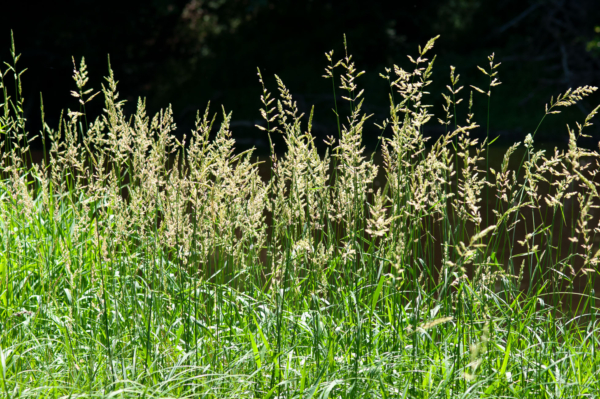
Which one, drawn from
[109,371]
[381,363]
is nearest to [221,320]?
[109,371]

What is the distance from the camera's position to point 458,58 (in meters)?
16.2

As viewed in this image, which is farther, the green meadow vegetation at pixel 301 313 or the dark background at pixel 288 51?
the dark background at pixel 288 51

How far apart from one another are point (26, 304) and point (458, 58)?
15607mm

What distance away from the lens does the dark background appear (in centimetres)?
1338

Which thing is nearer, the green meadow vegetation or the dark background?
the green meadow vegetation

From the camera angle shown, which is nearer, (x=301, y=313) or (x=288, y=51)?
(x=301, y=313)

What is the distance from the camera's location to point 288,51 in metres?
16.0

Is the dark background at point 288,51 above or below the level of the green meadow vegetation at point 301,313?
above

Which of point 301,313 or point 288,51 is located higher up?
point 288,51

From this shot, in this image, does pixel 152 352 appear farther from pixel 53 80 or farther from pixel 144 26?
pixel 144 26

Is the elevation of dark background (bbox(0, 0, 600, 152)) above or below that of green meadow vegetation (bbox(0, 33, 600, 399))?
above

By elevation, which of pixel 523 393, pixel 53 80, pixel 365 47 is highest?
pixel 365 47

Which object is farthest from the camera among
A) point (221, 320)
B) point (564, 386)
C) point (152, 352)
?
point (221, 320)

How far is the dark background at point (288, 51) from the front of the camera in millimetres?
13375
